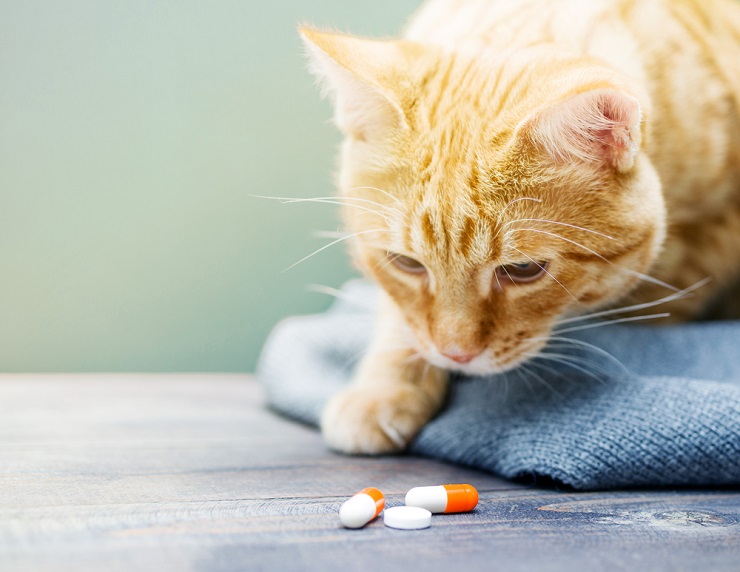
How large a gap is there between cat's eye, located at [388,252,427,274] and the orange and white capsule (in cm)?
37

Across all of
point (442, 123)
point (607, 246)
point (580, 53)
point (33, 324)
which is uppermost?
point (580, 53)

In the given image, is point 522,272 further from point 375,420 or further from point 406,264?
point 375,420

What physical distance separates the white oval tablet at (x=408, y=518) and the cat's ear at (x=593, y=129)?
A: 507 mm

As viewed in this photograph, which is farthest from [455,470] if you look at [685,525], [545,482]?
[685,525]

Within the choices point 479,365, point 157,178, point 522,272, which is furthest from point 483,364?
point 157,178

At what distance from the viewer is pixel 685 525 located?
84 cm

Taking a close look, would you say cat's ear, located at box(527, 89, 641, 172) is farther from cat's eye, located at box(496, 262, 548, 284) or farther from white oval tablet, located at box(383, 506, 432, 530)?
white oval tablet, located at box(383, 506, 432, 530)

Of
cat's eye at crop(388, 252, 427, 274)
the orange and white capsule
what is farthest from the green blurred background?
the orange and white capsule

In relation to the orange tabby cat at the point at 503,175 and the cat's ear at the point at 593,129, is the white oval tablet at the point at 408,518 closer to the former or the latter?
the orange tabby cat at the point at 503,175

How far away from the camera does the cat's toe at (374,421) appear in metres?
1.17

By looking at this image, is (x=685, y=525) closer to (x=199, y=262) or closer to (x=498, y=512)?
(x=498, y=512)

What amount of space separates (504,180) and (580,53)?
347 mm

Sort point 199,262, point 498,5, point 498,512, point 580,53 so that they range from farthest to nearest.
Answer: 1. point 199,262
2. point 498,5
3. point 580,53
4. point 498,512

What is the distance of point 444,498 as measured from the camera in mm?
859
